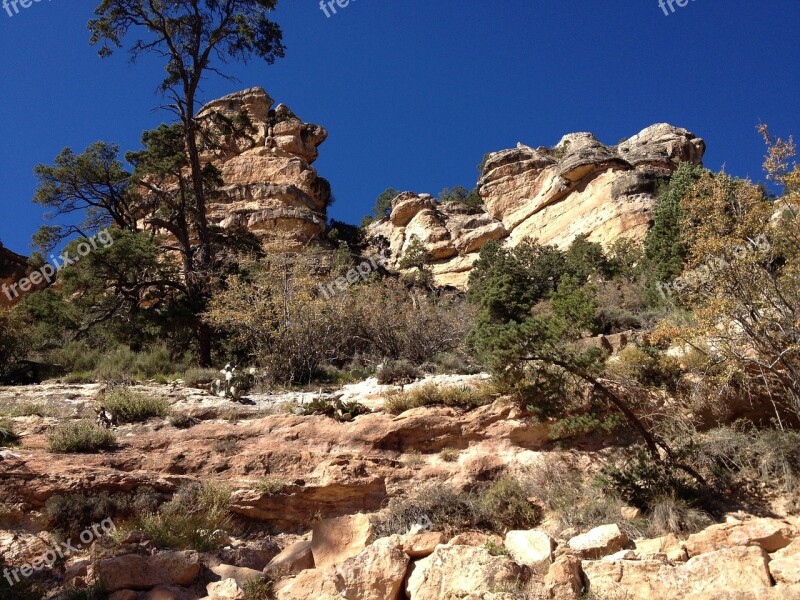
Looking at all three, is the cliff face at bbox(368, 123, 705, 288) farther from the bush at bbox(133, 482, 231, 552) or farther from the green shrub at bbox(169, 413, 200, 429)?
the bush at bbox(133, 482, 231, 552)

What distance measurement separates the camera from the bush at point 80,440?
30.4ft

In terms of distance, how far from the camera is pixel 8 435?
946 centimetres

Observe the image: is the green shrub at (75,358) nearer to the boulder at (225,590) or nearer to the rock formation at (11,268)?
the boulder at (225,590)

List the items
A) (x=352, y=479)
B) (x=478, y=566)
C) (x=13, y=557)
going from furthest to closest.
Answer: (x=352, y=479)
(x=13, y=557)
(x=478, y=566)

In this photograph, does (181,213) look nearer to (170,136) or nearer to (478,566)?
(170,136)

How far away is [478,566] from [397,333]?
9.74 meters

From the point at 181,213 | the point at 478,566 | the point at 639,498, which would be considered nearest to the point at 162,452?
the point at 478,566

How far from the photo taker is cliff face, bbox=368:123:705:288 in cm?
3772

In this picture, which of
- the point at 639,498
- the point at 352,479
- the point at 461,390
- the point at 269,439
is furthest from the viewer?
the point at 461,390

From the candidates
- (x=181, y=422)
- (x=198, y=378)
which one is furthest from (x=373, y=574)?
(x=198, y=378)

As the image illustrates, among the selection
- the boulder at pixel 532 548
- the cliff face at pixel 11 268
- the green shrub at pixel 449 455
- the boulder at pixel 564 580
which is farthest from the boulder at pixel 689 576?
the cliff face at pixel 11 268

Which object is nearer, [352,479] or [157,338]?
[352,479]

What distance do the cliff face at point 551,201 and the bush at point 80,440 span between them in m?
30.8

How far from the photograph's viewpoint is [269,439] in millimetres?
10078
